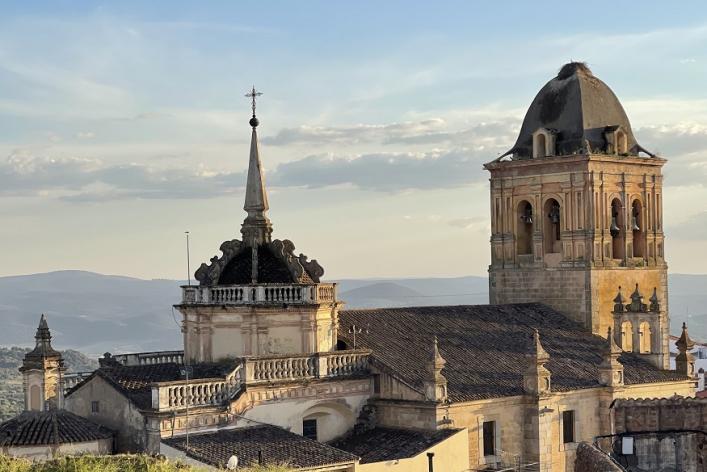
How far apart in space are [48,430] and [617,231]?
89.4ft

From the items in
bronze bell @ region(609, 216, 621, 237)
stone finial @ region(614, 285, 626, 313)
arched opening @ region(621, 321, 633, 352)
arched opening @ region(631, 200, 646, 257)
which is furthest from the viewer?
arched opening @ region(631, 200, 646, 257)

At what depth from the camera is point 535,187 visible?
53969mm

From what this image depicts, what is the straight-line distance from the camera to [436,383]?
1532 inches

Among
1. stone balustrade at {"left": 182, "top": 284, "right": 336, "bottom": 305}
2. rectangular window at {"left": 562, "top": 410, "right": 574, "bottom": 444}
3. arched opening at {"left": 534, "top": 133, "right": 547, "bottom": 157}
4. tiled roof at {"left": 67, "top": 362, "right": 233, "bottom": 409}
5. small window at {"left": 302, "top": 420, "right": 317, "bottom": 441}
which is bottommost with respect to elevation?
rectangular window at {"left": 562, "top": 410, "right": 574, "bottom": 444}

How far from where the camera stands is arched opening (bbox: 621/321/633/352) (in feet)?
173

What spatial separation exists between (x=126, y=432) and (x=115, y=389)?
4.84ft

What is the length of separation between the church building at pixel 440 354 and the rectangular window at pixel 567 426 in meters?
0.06

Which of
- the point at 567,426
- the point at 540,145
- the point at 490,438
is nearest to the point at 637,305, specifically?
the point at 540,145

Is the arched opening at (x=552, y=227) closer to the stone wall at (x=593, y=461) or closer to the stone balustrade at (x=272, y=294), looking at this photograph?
the stone balustrade at (x=272, y=294)

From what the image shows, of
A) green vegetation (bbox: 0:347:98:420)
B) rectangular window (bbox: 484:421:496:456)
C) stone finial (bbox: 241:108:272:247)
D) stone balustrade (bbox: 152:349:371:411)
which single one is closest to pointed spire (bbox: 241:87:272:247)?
stone finial (bbox: 241:108:272:247)

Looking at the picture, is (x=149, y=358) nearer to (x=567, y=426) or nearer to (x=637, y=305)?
(x=567, y=426)

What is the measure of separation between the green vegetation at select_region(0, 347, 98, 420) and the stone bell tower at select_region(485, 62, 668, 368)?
44070 millimetres

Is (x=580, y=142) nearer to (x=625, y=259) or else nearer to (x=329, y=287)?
(x=625, y=259)

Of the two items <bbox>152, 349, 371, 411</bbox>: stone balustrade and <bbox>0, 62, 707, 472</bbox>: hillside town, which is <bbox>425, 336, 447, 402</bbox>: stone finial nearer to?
<bbox>0, 62, 707, 472</bbox>: hillside town
